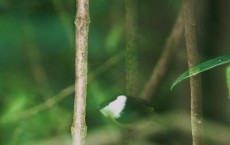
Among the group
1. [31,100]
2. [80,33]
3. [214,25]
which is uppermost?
[214,25]

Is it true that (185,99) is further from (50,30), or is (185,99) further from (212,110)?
(50,30)

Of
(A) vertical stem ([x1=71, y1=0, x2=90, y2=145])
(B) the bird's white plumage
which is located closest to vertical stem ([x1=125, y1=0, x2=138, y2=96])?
(B) the bird's white plumage

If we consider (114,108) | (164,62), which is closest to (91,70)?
(164,62)

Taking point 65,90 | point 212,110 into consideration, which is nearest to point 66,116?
point 65,90

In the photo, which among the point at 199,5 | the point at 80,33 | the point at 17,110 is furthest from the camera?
the point at 199,5

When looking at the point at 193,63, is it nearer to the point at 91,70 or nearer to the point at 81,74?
the point at 81,74

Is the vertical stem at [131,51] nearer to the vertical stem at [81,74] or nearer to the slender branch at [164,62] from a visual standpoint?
the slender branch at [164,62]

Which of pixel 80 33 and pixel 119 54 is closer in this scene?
pixel 80 33
